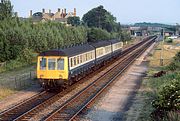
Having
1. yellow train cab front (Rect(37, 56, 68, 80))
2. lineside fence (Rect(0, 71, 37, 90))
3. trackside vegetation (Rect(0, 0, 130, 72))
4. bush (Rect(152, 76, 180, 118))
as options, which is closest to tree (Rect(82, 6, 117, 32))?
trackside vegetation (Rect(0, 0, 130, 72))

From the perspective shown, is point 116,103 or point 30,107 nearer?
point 30,107

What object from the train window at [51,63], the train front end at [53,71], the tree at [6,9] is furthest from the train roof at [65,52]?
the tree at [6,9]

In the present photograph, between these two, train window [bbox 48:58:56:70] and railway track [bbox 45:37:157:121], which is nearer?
railway track [bbox 45:37:157:121]

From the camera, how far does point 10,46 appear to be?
44.9m

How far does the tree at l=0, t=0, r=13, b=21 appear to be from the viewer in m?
59.0

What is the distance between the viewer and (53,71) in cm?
2492

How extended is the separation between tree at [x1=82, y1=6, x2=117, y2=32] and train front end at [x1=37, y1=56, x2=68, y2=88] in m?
93.4

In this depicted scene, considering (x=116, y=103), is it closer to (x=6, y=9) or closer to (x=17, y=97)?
(x=17, y=97)

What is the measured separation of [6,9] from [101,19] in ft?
224

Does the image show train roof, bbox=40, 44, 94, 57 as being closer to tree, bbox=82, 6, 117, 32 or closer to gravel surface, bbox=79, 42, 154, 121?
gravel surface, bbox=79, 42, 154, 121

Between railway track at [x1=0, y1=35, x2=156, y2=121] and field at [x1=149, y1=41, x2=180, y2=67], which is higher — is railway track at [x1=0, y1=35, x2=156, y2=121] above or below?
above

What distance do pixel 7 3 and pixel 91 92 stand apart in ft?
134

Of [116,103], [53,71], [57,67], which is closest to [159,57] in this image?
[57,67]

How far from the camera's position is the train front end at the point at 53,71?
24.9 meters
